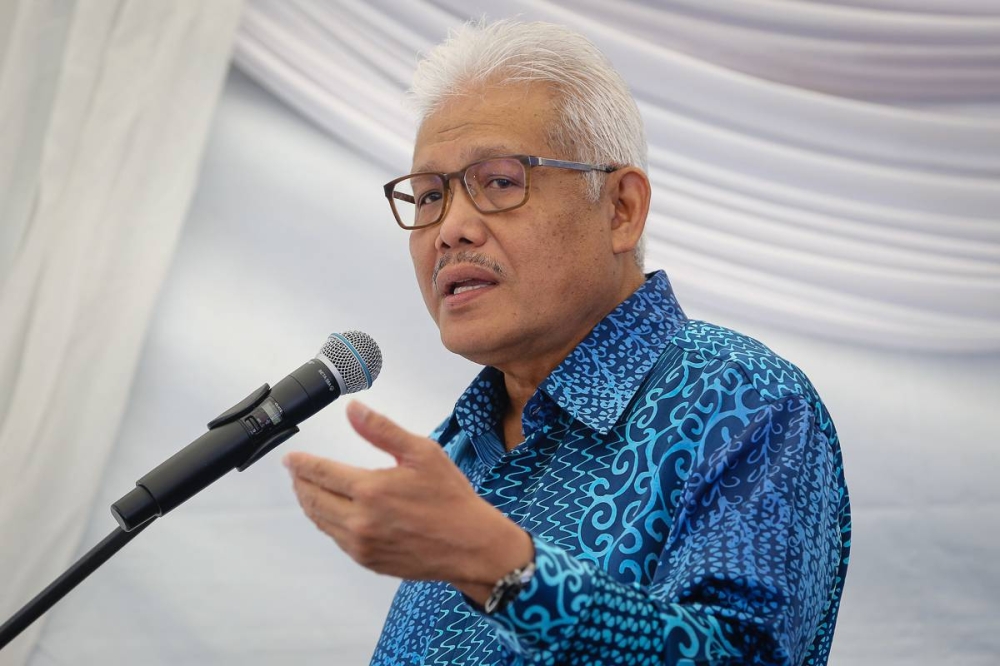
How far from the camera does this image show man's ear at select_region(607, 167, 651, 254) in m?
1.70

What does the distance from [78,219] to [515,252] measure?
165 centimetres

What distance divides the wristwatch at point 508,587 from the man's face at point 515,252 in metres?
0.63

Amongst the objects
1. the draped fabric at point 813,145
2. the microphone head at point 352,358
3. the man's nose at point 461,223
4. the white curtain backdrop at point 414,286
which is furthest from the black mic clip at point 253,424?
the draped fabric at point 813,145

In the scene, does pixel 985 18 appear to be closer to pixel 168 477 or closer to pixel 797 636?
pixel 797 636

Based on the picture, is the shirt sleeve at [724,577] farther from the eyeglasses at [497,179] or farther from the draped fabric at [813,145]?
the draped fabric at [813,145]

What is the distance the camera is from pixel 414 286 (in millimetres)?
2893

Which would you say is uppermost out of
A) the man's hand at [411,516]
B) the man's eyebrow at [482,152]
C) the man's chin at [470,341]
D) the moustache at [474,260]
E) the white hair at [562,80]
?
the white hair at [562,80]

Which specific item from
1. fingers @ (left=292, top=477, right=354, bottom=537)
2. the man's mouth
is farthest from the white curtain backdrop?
fingers @ (left=292, top=477, right=354, bottom=537)

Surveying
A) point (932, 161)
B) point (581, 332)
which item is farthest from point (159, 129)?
point (932, 161)

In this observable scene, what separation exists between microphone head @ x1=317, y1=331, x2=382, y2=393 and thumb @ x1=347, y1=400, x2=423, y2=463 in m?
0.49

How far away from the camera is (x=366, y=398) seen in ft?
9.14

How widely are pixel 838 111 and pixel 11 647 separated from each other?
2.63 metres

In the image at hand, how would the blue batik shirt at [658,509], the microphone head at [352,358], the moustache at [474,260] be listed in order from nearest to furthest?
the blue batik shirt at [658,509]
the microphone head at [352,358]
the moustache at [474,260]

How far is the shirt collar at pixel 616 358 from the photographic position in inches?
58.7
